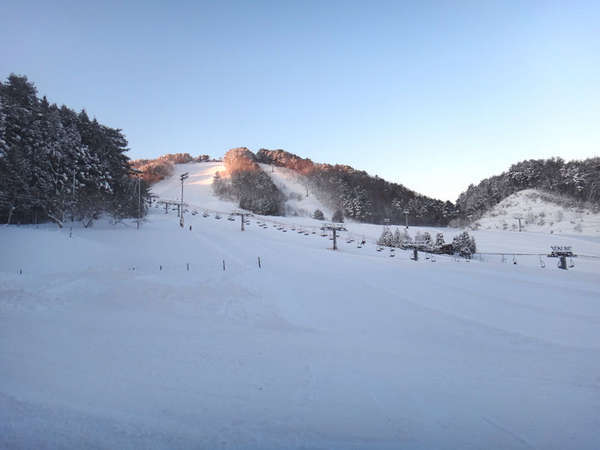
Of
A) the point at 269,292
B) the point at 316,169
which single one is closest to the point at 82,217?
the point at 269,292

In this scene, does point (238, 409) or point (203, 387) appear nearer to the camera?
point (238, 409)

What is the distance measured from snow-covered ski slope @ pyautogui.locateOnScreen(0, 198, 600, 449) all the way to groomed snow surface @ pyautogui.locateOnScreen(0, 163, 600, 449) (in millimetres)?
35

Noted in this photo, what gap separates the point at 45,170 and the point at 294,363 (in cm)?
3701

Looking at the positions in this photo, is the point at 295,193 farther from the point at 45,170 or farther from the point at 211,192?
the point at 45,170

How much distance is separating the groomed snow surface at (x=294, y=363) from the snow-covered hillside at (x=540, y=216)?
5025 centimetres

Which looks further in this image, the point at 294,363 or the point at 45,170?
the point at 45,170

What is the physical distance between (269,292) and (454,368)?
8094mm

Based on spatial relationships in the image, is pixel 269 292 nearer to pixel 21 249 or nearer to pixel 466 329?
pixel 466 329

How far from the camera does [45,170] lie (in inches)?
1215

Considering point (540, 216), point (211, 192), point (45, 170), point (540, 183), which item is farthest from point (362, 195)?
point (45, 170)

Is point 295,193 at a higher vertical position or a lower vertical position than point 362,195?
higher

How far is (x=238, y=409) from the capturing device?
4.77 metres

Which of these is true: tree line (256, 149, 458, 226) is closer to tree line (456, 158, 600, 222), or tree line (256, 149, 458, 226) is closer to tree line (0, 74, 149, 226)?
tree line (456, 158, 600, 222)

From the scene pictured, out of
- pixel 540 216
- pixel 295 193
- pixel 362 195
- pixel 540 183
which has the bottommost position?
pixel 540 216
